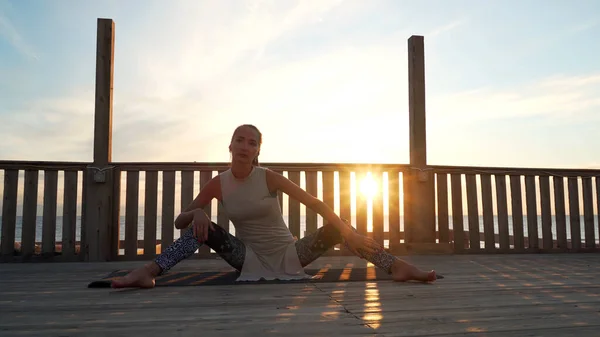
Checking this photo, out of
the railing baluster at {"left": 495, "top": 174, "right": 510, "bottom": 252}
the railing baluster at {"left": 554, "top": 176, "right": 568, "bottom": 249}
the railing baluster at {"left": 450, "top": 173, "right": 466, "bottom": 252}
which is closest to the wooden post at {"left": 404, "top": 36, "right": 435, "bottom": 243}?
the railing baluster at {"left": 450, "top": 173, "right": 466, "bottom": 252}

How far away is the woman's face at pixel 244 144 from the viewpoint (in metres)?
2.55

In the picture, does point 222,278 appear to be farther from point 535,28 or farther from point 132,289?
point 535,28

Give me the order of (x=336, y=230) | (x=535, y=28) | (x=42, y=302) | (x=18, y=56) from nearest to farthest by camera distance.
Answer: (x=42, y=302) → (x=336, y=230) → (x=535, y=28) → (x=18, y=56)

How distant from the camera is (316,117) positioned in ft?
29.4

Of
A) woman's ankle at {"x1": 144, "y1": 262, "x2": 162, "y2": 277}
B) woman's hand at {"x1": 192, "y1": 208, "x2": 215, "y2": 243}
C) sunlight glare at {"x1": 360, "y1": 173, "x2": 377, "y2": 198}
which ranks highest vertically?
sunlight glare at {"x1": 360, "y1": 173, "x2": 377, "y2": 198}

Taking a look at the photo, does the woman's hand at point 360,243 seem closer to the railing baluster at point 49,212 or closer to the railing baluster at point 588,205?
the railing baluster at point 49,212

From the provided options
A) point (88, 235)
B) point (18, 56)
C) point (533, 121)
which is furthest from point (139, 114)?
point (533, 121)

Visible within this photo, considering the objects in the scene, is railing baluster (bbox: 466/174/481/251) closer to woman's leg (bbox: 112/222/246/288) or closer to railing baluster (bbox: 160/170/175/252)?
woman's leg (bbox: 112/222/246/288)

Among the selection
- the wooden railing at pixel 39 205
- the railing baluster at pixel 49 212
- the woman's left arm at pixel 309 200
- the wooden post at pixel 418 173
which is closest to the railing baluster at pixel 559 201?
the wooden post at pixel 418 173

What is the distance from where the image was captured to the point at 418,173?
4672 millimetres

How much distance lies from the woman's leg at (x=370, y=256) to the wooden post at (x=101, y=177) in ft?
8.13

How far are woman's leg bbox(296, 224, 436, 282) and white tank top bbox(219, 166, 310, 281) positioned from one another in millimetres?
73

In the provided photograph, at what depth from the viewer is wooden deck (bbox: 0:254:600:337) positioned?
1.37 m

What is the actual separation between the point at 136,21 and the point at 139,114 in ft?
20.5
